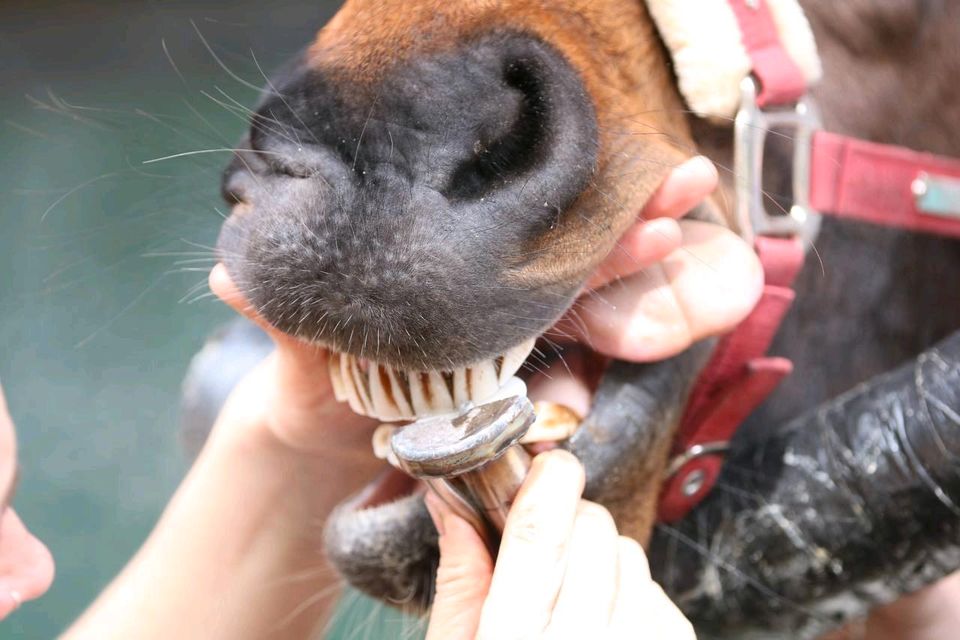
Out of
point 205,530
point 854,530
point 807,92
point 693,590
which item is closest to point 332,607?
point 205,530

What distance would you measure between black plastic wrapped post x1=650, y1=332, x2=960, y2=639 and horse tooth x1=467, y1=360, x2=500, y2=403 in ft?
0.98

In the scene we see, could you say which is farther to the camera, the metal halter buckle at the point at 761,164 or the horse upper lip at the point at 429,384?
the metal halter buckle at the point at 761,164

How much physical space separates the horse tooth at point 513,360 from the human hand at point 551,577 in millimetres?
48

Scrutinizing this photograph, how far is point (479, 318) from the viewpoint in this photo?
43cm

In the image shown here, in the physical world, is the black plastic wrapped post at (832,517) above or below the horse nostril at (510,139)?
below

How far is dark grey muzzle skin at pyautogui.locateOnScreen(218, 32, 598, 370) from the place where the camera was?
16.6 inches

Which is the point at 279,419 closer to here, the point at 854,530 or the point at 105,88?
the point at 854,530

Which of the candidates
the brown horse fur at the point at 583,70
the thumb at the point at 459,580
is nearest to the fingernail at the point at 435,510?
the thumb at the point at 459,580

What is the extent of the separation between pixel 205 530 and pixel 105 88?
55 cm

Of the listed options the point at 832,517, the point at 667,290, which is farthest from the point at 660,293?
the point at 832,517

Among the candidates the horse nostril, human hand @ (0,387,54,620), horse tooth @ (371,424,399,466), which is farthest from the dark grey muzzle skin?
human hand @ (0,387,54,620)

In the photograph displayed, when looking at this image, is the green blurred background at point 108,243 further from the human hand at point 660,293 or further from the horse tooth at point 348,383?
the human hand at point 660,293

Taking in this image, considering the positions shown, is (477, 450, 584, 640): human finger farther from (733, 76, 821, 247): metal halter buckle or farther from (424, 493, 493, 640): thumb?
(733, 76, 821, 247): metal halter buckle

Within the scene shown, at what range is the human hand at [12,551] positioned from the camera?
0.60m
